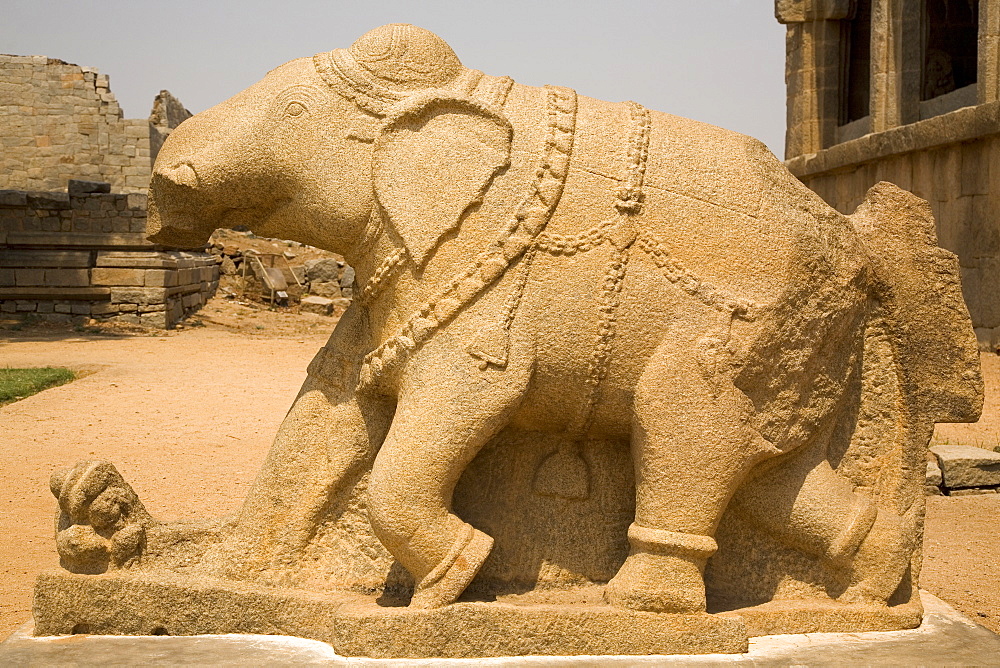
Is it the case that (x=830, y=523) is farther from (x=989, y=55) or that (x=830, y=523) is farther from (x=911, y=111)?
(x=911, y=111)

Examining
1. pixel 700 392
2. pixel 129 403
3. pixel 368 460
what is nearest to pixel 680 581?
pixel 700 392

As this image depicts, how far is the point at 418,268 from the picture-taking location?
10.0 ft

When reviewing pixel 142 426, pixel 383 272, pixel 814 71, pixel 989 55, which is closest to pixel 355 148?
pixel 383 272

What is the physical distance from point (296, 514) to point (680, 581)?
1.21 meters

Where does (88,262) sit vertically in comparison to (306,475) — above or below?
above

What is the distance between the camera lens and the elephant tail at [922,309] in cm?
342

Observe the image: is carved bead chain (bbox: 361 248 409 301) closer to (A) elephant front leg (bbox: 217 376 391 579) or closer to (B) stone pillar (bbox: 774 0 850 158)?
(A) elephant front leg (bbox: 217 376 391 579)

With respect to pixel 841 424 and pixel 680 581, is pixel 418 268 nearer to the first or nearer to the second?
pixel 680 581

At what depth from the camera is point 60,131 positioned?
2333cm

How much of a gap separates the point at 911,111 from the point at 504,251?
11.9 meters

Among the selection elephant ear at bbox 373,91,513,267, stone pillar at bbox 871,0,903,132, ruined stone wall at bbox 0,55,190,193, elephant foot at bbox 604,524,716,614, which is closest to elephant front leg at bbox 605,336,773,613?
elephant foot at bbox 604,524,716,614

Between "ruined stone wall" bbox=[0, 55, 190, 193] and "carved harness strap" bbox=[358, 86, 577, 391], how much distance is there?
2169cm

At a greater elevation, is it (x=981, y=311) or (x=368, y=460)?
(x=981, y=311)

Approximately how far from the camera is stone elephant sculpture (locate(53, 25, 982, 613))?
3016 mm
